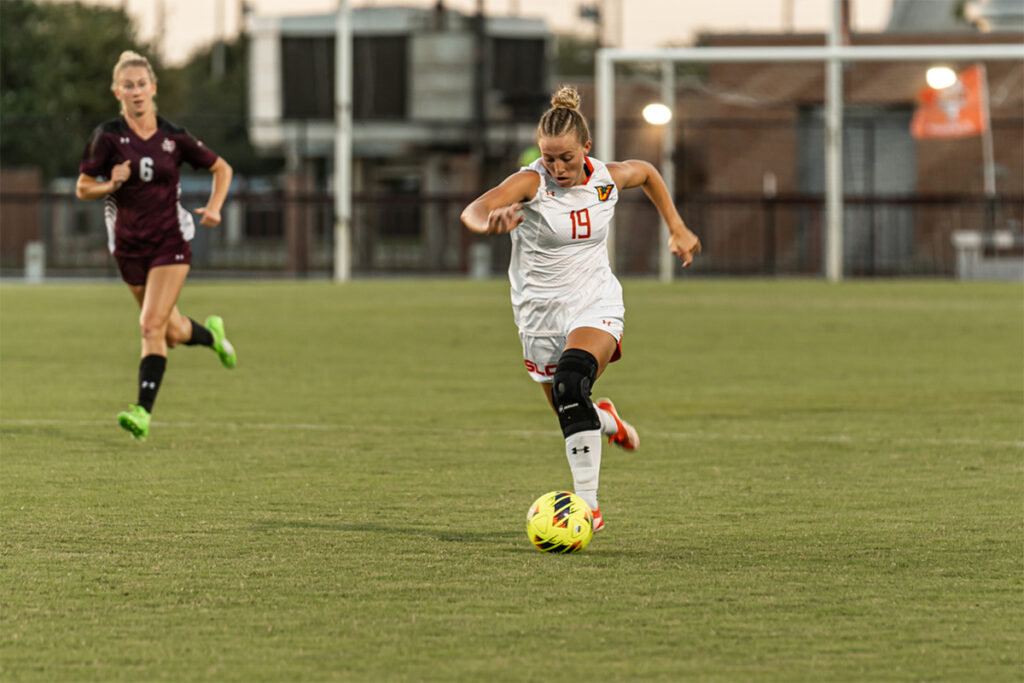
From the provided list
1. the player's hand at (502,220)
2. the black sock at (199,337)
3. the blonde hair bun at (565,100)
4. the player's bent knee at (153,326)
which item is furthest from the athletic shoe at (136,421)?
the player's hand at (502,220)

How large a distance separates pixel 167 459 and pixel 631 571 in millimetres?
3735

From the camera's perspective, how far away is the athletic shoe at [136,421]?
9.46 meters

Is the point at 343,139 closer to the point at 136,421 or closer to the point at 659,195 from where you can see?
the point at 136,421

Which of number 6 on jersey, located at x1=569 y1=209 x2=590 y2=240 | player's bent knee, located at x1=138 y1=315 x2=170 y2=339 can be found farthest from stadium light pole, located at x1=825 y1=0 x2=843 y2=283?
number 6 on jersey, located at x1=569 y1=209 x2=590 y2=240

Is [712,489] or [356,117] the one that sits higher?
[356,117]

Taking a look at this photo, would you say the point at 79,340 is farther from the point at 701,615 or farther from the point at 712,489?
the point at 701,615

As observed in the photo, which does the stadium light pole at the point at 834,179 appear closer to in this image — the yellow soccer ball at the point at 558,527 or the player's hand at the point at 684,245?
the player's hand at the point at 684,245

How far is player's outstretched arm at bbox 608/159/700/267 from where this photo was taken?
7422 millimetres

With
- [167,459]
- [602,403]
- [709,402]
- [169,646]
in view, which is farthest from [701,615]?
[709,402]

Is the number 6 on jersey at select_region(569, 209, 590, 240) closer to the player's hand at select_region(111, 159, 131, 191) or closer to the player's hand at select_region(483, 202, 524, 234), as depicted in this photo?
the player's hand at select_region(483, 202, 524, 234)

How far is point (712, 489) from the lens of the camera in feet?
26.9

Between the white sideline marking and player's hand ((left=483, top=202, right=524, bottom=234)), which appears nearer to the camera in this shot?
player's hand ((left=483, top=202, right=524, bottom=234))

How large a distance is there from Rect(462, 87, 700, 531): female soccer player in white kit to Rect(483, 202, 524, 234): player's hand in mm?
454

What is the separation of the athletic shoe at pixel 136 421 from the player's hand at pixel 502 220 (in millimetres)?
3855
